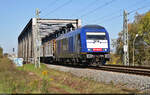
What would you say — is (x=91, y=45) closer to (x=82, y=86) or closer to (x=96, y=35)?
(x=96, y=35)

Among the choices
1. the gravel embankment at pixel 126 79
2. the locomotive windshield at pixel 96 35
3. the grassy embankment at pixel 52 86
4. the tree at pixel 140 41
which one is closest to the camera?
the grassy embankment at pixel 52 86

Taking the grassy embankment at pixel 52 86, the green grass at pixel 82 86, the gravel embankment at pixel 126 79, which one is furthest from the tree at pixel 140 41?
the grassy embankment at pixel 52 86

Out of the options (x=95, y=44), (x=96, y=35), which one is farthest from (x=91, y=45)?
(x=96, y=35)

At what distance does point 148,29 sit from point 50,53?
26675 mm

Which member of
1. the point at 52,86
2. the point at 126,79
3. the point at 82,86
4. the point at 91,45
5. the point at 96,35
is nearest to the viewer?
the point at 82,86

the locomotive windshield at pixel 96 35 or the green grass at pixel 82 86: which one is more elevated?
the locomotive windshield at pixel 96 35

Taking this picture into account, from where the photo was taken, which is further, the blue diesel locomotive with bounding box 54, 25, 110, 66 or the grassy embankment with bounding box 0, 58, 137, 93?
the blue diesel locomotive with bounding box 54, 25, 110, 66

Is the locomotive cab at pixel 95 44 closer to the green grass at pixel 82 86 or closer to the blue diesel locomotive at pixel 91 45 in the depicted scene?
the blue diesel locomotive at pixel 91 45

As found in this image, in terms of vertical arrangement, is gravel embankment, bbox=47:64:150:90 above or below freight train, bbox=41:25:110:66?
below

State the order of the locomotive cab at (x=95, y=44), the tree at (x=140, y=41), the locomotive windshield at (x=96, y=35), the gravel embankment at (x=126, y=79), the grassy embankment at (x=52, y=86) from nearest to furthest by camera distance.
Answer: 1. the grassy embankment at (x=52, y=86)
2. the gravel embankment at (x=126, y=79)
3. the locomotive cab at (x=95, y=44)
4. the locomotive windshield at (x=96, y=35)
5. the tree at (x=140, y=41)

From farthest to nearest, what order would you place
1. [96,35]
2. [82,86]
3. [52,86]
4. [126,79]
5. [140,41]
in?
[140,41] → [96,35] → [126,79] → [52,86] → [82,86]

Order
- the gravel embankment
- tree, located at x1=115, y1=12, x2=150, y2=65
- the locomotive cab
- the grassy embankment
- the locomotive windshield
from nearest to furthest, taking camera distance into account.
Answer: the grassy embankment → the gravel embankment → the locomotive cab → the locomotive windshield → tree, located at x1=115, y1=12, x2=150, y2=65

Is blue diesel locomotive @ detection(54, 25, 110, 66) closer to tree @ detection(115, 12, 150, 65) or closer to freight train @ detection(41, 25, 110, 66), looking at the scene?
freight train @ detection(41, 25, 110, 66)

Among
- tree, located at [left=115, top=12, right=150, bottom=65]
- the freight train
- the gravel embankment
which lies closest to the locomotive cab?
the freight train
